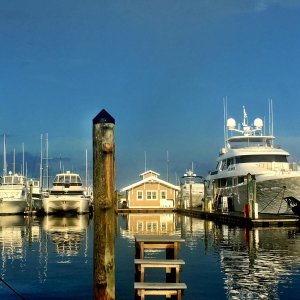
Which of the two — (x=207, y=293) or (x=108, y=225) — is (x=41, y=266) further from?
(x=108, y=225)

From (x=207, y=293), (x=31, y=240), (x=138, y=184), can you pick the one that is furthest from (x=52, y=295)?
(x=138, y=184)

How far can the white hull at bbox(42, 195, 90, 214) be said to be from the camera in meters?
61.5

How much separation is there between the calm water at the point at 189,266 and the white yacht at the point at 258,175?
1436 cm

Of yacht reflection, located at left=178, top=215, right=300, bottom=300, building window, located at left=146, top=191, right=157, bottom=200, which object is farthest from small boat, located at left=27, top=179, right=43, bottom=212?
yacht reflection, located at left=178, top=215, right=300, bottom=300

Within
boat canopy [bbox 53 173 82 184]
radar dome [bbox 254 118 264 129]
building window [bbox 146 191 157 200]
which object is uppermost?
radar dome [bbox 254 118 264 129]

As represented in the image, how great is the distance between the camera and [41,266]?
20.9 metres

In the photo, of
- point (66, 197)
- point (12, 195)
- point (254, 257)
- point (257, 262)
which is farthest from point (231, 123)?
point (257, 262)

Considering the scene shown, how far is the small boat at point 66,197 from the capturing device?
202 feet

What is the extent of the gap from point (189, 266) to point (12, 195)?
4720cm

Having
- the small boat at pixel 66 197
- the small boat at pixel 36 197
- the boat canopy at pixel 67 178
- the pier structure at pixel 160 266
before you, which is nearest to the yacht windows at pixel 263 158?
the small boat at pixel 66 197

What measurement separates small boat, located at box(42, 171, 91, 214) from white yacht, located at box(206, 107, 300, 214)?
52.1 feet

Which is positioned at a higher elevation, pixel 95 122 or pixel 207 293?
pixel 95 122

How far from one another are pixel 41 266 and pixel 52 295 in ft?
17.6

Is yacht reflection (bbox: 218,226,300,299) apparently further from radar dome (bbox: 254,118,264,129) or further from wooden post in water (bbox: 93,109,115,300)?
radar dome (bbox: 254,118,264,129)
